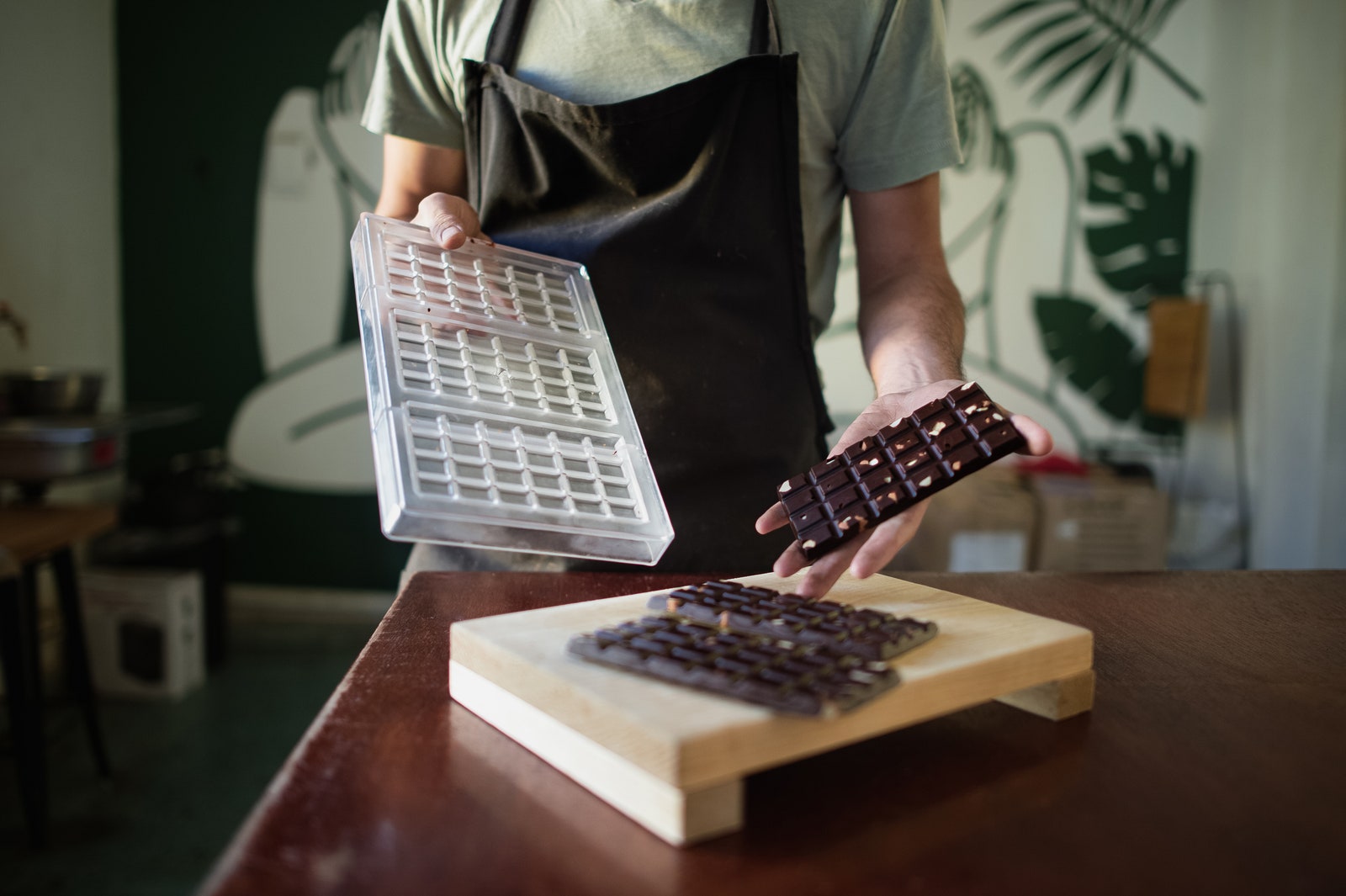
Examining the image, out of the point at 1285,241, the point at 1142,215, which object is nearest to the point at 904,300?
the point at 1285,241

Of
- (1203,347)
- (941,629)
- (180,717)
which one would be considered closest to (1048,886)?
(941,629)

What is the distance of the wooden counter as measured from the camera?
1.72ft

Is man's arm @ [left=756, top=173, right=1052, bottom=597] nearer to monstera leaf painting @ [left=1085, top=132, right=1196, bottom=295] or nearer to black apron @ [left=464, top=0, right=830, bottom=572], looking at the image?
black apron @ [left=464, top=0, right=830, bottom=572]

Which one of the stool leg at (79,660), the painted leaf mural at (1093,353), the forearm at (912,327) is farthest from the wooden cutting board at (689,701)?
the painted leaf mural at (1093,353)

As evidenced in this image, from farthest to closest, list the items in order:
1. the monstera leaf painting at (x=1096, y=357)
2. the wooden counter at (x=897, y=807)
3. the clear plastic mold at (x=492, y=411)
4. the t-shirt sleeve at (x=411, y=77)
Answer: the monstera leaf painting at (x=1096, y=357)
the t-shirt sleeve at (x=411, y=77)
the clear plastic mold at (x=492, y=411)
the wooden counter at (x=897, y=807)

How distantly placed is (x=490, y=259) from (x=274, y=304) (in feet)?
10.5

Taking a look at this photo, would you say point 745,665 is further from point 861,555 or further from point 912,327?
point 912,327

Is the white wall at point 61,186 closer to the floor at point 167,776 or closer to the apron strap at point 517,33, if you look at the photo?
the floor at point 167,776

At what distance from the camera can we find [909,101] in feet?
4.33

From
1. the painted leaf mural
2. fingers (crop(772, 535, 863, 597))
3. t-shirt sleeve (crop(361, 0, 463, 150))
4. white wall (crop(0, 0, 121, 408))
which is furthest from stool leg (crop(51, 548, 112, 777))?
the painted leaf mural

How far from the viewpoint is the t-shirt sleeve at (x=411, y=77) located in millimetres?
1356

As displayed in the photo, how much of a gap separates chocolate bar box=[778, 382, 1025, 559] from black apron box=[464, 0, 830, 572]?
0.36 m

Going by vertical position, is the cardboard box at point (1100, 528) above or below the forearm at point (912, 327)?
below

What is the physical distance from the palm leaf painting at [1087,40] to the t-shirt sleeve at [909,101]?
293 centimetres
